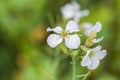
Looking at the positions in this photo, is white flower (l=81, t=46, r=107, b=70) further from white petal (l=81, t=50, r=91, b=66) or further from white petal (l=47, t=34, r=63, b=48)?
white petal (l=47, t=34, r=63, b=48)

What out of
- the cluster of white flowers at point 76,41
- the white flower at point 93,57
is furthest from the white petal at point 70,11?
the white flower at point 93,57

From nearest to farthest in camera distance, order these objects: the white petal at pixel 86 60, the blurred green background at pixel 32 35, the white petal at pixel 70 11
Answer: the white petal at pixel 86 60, the white petal at pixel 70 11, the blurred green background at pixel 32 35

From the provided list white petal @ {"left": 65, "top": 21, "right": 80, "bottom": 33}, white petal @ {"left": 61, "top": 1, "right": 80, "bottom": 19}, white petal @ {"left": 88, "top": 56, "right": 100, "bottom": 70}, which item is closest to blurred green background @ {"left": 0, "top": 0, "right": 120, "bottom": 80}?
white petal @ {"left": 61, "top": 1, "right": 80, "bottom": 19}

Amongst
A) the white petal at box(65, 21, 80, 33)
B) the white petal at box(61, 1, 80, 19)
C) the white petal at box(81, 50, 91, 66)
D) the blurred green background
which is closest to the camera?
the white petal at box(81, 50, 91, 66)

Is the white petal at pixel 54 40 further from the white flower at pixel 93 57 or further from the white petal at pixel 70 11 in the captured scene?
the white petal at pixel 70 11

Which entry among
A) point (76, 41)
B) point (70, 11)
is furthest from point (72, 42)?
point (70, 11)

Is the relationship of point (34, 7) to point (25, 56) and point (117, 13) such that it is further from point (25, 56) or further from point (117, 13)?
point (117, 13)
